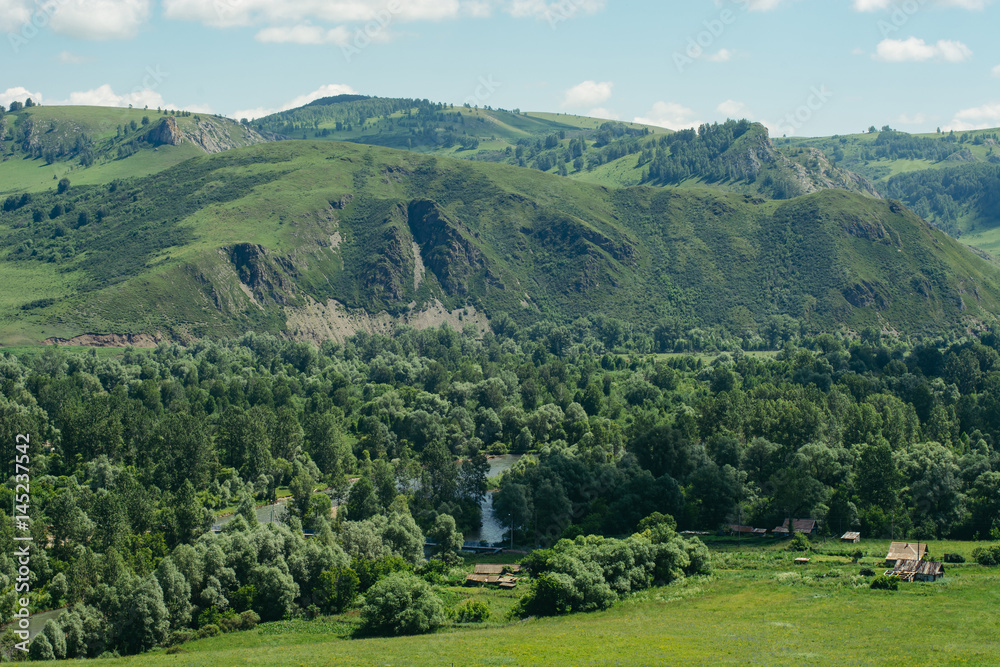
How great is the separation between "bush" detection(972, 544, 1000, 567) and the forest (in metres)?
12.9

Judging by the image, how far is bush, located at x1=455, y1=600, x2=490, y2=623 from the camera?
76875mm

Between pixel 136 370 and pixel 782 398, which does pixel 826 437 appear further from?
pixel 136 370

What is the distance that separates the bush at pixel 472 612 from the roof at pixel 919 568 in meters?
33.4

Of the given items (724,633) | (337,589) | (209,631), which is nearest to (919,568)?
Answer: (724,633)

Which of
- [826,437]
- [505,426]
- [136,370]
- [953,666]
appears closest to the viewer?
[953,666]

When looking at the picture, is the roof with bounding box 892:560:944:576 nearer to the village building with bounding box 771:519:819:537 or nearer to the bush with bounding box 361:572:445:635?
the village building with bounding box 771:519:819:537

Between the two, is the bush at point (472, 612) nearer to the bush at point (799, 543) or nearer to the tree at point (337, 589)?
the tree at point (337, 589)

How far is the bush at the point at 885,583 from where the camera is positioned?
75562 millimetres

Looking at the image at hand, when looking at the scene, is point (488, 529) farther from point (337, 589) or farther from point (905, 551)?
point (905, 551)

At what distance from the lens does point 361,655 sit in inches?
2566

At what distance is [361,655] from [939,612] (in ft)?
131

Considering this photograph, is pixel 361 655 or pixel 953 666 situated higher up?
pixel 953 666

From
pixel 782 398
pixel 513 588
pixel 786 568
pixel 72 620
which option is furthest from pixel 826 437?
pixel 72 620

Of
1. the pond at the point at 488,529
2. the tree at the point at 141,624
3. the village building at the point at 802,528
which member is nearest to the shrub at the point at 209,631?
the tree at the point at 141,624
